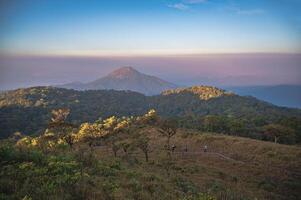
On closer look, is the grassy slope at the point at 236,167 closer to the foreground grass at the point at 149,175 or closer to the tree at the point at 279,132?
the foreground grass at the point at 149,175

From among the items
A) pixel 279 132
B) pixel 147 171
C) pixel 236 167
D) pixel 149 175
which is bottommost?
pixel 279 132

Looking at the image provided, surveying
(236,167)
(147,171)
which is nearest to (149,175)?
(147,171)

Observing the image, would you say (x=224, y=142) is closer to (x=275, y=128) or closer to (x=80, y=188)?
(x=275, y=128)

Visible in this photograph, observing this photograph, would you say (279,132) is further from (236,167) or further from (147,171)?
(147,171)

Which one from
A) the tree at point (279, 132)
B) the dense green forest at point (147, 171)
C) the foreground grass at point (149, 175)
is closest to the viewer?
the foreground grass at point (149, 175)

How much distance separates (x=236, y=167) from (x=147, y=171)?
61.6ft

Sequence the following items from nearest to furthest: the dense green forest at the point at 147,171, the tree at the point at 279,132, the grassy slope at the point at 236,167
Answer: the dense green forest at the point at 147,171, the grassy slope at the point at 236,167, the tree at the point at 279,132

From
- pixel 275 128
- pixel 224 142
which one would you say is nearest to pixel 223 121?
pixel 275 128

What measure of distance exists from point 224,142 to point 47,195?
51395 mm

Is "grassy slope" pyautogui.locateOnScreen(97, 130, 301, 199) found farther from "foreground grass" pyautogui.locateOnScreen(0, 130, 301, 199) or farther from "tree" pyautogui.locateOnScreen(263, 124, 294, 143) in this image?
"tree" pyautogui.locateOnScreen(263, 124, 294, 143)

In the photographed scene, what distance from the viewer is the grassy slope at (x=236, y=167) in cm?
2220

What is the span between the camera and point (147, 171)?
2278 cm

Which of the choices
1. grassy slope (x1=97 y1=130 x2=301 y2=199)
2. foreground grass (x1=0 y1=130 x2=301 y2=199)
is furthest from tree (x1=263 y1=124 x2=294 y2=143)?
foreground grass (x1=0 y1=130 x2=301 y2=199)

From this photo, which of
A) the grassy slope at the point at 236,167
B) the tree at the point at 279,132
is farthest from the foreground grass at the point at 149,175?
the tree at the point at 279,132
